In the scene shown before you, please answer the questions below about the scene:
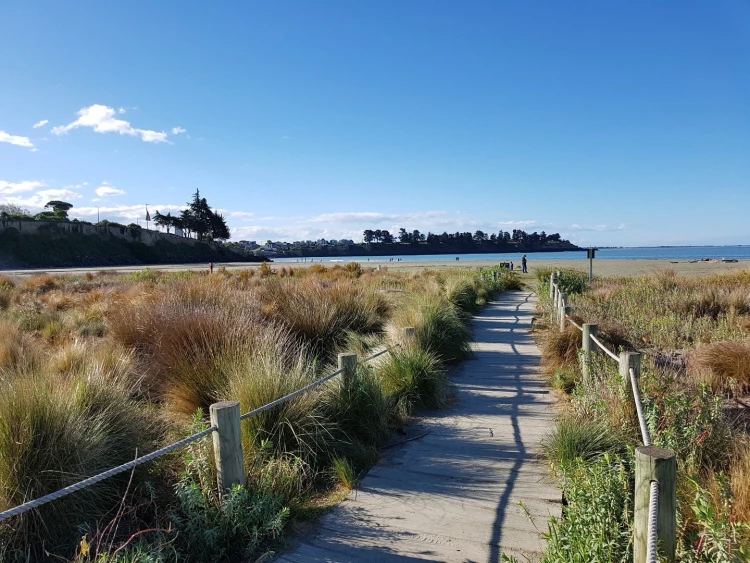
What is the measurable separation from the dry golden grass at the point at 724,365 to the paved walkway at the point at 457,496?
2.14 meters

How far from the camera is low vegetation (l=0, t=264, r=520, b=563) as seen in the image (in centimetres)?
308

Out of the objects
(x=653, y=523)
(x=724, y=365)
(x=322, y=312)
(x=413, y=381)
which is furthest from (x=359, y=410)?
(x=724, y=365)

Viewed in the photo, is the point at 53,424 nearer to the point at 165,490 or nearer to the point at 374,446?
the point at 165,490

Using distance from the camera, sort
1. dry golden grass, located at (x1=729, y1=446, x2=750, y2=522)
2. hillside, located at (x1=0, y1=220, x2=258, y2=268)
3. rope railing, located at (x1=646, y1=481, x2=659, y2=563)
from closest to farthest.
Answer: rope railing, located at (x1=646, y1=481, x2=659, y2=563), dry golden grass, located at (x1=729, y1=446, x2=750, y2=522), hillside, located at (x1=0, y1=220, x2=258, y2=268)

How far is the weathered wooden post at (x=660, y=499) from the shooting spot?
7.61 ft

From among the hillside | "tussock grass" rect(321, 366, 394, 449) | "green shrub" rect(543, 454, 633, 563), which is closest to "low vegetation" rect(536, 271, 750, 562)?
"green shrub" rect(543, 454, 633, 563)

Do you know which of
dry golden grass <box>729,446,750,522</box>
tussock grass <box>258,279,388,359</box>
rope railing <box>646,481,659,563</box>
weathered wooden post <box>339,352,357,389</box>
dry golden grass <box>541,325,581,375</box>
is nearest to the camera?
rope railing <box>646,481,659,563</box>

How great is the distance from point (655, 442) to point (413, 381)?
3.12 meters

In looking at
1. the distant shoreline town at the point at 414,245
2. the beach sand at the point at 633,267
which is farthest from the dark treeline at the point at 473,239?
the beach sand at the point at 633,267

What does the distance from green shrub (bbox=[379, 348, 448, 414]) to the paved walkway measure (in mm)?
321

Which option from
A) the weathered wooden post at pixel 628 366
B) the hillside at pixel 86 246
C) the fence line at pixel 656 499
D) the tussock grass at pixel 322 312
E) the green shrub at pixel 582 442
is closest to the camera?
the fence line at pixel 656 499

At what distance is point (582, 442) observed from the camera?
4156 millimetres

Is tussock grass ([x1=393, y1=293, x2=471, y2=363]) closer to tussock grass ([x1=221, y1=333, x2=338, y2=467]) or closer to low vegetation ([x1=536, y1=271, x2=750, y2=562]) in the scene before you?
low vegetation ([x1=536, y1=271, x2=750, y2=562])

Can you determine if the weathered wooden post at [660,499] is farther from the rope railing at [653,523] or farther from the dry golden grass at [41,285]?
the dry golden grass at [41,285]
